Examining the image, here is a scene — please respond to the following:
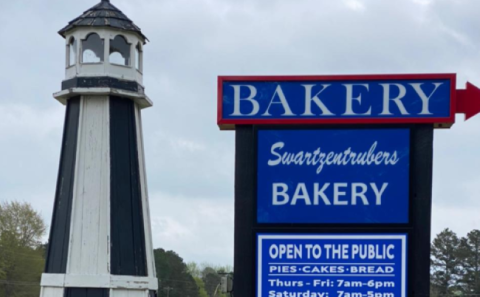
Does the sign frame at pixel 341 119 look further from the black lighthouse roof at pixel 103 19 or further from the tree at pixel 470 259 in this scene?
the tree at pixel 470 259

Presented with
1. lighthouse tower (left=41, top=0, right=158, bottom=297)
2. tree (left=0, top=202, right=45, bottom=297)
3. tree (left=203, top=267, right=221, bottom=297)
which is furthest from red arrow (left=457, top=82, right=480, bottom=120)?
tree (left=203, top=267, right=221, bottom=297)

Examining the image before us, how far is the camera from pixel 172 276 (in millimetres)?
84625

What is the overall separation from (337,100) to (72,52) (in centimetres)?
1382

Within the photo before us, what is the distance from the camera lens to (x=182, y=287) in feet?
287

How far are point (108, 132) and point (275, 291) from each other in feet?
42.2

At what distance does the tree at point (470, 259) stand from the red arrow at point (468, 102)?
61.5 m

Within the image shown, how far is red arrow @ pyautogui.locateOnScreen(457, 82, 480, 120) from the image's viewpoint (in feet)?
42.5

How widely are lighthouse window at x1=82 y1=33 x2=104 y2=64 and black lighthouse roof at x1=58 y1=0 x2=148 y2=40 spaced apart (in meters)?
0.35

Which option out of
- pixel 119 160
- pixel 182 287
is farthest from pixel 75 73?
pixel 182 287

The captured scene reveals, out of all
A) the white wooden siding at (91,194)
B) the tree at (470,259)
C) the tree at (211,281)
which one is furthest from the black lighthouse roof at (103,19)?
the tree at (211,281)

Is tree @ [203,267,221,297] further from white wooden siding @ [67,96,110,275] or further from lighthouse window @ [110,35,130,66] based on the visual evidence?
white wooden siding @ [67,96,110,275]

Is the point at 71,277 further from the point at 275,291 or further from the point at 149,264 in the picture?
the point at 275,291

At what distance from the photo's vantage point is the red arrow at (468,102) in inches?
511

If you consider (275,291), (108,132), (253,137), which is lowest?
(275,291)
